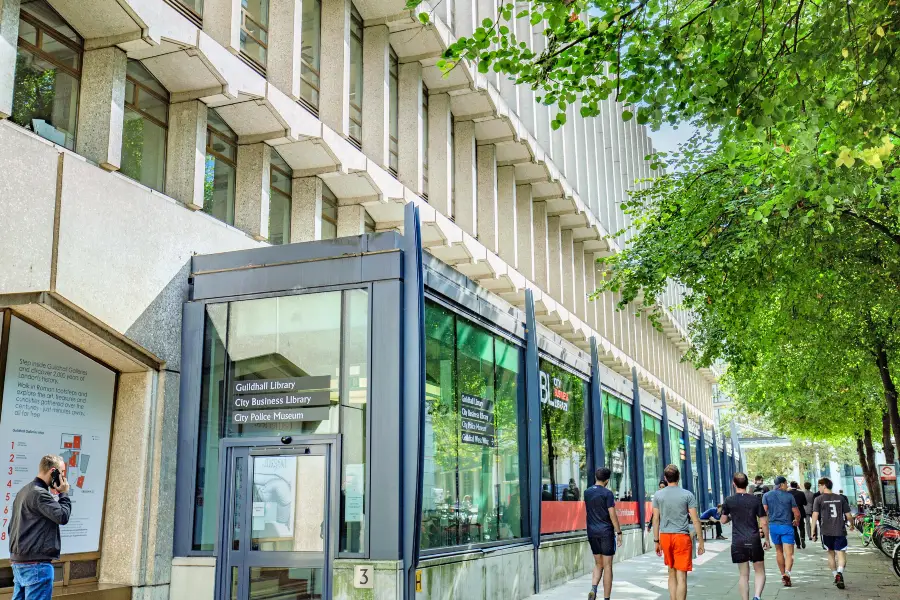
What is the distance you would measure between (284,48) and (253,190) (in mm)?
2398

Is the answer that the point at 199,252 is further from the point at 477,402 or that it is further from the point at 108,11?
the point at 477,402

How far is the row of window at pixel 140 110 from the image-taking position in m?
10.2

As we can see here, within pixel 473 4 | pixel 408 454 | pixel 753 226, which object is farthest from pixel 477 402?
pixel 473 4

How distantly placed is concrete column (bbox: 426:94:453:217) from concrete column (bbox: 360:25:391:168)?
87.4 inches

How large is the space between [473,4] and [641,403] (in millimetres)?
11887

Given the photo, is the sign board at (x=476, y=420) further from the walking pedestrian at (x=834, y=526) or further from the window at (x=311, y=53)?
the walking pedestrian at (x=834, y=526)

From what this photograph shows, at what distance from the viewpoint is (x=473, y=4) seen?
21.6 m

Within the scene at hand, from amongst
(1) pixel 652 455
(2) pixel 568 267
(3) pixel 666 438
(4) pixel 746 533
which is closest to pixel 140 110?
(4) pixel 746 533

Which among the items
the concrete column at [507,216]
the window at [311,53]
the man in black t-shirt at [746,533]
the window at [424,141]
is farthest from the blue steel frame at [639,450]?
the window at [311,53]

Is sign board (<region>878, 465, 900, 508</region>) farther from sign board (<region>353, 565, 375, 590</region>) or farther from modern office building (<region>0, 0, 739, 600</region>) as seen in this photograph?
sign board (<region>353, 565, 375, 590</region>)

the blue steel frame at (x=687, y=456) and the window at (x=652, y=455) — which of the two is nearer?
the window at (x=652, y=455)

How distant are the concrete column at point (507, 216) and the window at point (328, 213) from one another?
7384 millimetres

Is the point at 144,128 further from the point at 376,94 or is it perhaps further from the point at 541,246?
the point at 541,246

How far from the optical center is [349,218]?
54.7 feet
